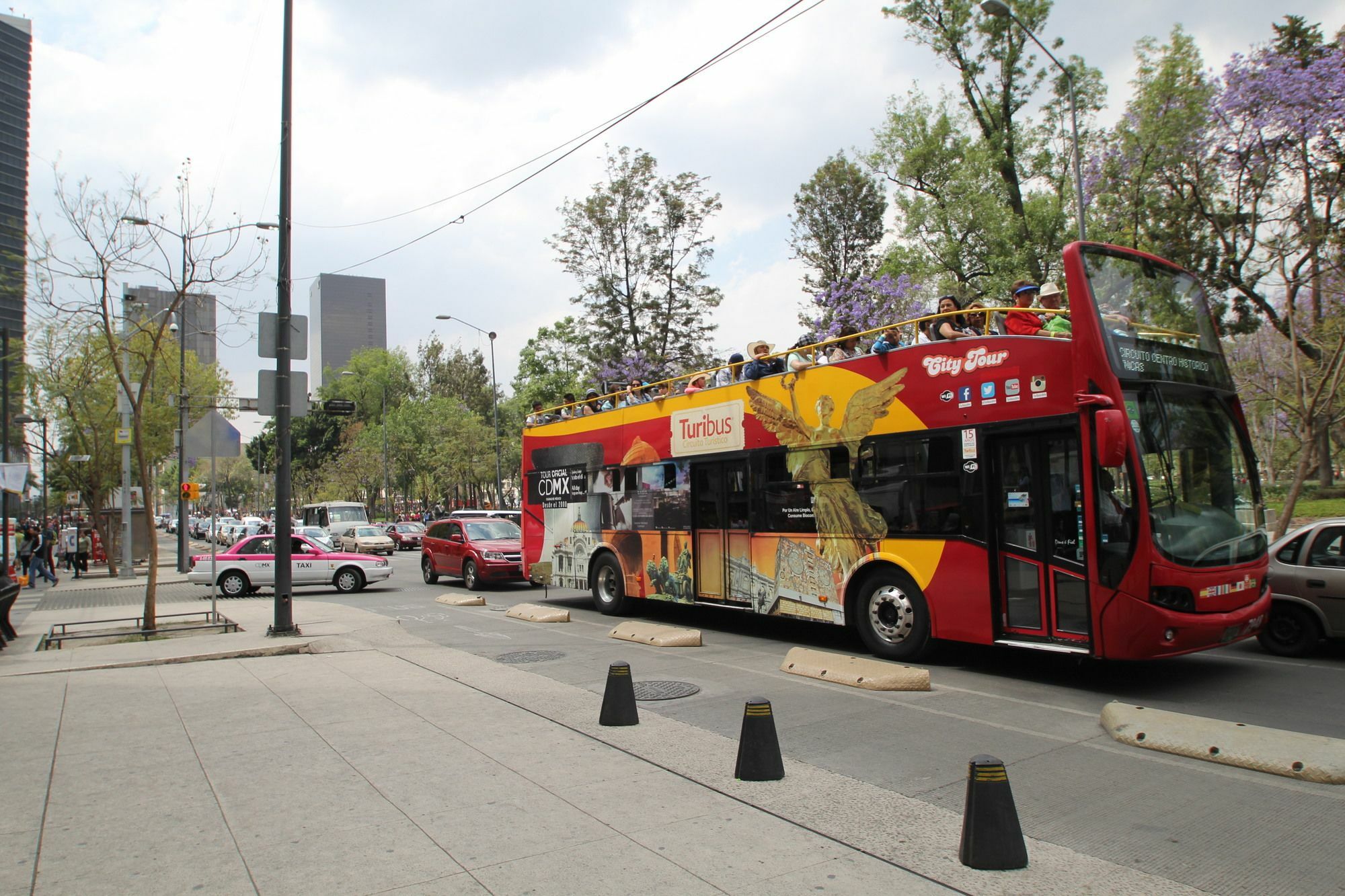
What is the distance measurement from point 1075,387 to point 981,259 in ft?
65.3

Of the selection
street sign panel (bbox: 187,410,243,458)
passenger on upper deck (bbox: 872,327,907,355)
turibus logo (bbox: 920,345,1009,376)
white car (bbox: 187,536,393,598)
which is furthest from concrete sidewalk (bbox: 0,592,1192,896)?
white car (bbox: 187,536,393,598)

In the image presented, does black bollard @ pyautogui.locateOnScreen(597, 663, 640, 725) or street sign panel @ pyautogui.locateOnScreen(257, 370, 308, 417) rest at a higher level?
street sign panel @ pyautogui.locateOnScreen(257, 370, 308, 417)

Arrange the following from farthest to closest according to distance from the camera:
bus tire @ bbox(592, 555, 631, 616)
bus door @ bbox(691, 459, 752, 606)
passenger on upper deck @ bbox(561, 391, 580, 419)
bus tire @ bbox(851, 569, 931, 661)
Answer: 1. passenger on upper deck @ bbox(561, 391, 580, 419)
2. bus tire @ bbox(592, 555, 631, 616)
3. bus door @ bbox(691, 459, 752, 606)
4. bus tire @ bbox(851, 569, 931, 661)

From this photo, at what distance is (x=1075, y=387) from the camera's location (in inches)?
319

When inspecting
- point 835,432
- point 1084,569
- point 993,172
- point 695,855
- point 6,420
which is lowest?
point 695,855

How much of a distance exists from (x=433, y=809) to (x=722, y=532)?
7.92 m

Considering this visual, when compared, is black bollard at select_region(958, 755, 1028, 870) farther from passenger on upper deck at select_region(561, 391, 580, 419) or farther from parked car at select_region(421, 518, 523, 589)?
parked car at select_region(421, 518, 523, 589)

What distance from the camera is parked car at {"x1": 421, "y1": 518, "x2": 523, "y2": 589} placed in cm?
2094

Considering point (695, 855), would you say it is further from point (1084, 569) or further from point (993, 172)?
point (993, 172)

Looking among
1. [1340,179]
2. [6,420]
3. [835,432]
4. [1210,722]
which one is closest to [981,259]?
[1340,179]

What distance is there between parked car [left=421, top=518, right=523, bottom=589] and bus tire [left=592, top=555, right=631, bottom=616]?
4.94 m

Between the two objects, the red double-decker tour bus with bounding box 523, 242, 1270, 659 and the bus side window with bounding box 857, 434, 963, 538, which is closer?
the red double-decker tour bus with bounding box 523, 242, 1270, 659

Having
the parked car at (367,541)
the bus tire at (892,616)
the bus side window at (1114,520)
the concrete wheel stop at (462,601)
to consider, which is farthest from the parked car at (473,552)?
the bus side window at (1114,520)

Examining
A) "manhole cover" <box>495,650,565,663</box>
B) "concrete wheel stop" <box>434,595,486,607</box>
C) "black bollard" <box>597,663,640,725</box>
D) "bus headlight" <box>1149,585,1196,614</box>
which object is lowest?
"concrete wheel stop" <box>434,595,486,607</box>
